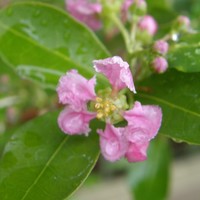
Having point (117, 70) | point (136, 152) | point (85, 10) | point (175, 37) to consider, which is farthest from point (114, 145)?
point (85, 10)

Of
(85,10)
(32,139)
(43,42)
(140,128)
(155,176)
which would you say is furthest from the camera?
(155,176)

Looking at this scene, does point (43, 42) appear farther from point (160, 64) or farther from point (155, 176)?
point (155, 176)

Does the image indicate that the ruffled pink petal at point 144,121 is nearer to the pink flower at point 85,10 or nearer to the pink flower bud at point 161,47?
the pink flower bud at point 161,47

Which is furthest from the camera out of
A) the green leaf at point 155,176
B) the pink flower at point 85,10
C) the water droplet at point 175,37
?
the green leaf at point 155,176

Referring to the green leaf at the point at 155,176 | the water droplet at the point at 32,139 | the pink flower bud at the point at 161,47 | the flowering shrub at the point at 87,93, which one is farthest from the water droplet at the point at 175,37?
the green leaf at the point at 155,176

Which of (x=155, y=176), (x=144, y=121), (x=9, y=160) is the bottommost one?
(x=155, y=176)

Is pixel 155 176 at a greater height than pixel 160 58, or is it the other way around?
pixel 160 58
